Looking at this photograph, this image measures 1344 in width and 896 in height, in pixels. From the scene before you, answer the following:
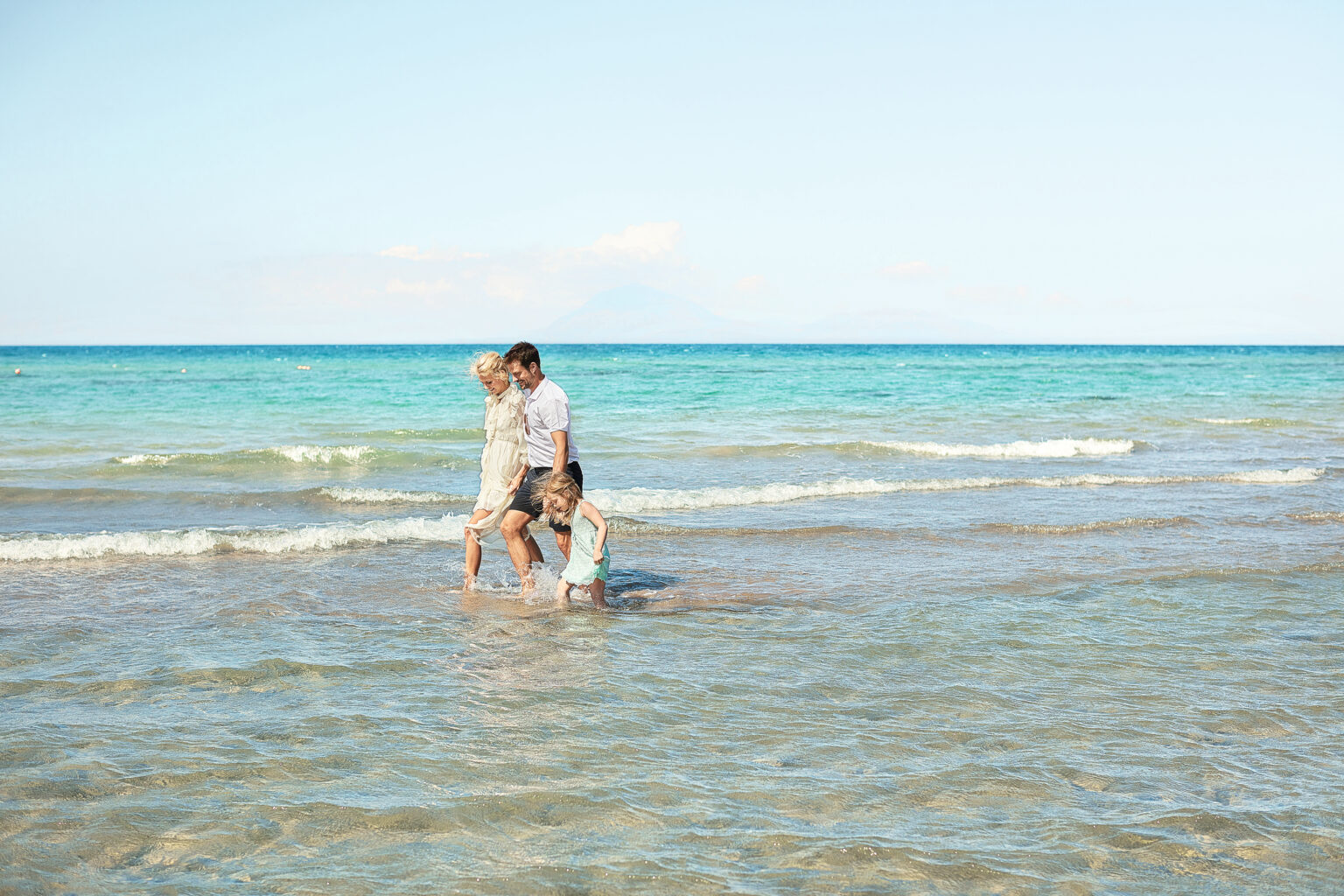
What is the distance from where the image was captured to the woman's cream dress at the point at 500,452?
7.50 m

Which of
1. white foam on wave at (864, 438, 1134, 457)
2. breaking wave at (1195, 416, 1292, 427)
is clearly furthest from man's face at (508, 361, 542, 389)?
breaking wave at (1195, 416, 1292, 427)

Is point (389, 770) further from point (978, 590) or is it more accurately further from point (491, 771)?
point (978, 590)

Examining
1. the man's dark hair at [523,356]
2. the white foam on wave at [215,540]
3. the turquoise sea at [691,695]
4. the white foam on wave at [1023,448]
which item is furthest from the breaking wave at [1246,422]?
the man's dark hair at [523,356]

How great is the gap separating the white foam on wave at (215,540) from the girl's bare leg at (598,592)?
11.0ft

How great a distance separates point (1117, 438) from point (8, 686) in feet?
66.6

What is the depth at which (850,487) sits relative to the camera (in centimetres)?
1334

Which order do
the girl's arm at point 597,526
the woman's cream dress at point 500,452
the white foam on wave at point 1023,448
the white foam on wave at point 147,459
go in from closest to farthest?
the girl's arm at point 597,526 → the woman's cream dress at point 500,452 → the white foam on wave at point 147,459 → the white foam on wave at point 1023,448

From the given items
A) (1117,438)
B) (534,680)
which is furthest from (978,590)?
(1117,438)

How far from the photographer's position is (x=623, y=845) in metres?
3.57

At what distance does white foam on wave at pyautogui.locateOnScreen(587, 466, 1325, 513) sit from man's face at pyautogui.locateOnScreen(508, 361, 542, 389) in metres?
4.63

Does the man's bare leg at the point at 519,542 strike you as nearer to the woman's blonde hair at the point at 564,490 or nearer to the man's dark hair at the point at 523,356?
the woman's blonde hair at the point at 564,490

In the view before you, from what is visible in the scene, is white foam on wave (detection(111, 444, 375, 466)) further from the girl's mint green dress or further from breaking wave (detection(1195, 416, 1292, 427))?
breaking wave (detection(1195, 416, 1292, 427))

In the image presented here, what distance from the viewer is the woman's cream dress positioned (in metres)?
7.50

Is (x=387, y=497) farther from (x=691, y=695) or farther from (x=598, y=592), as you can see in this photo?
(x=691, y=695)
